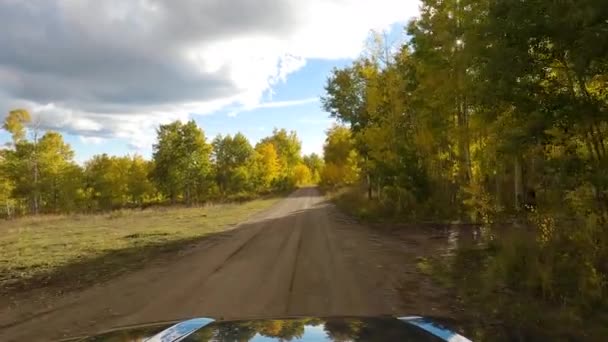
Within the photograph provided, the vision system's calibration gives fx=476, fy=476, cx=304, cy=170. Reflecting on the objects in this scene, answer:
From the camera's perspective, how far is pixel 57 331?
6.80 metres

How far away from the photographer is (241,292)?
8789 millimetres

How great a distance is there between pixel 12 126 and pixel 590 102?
57261 millimetres

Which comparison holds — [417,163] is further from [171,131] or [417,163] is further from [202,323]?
[171,131]

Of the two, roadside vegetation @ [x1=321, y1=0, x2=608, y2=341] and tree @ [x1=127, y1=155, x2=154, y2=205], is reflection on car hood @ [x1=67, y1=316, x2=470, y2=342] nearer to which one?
roadside vegetation @ [x1=321, y1=0, x2=608, y2=341]

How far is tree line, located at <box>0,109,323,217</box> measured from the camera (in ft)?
182

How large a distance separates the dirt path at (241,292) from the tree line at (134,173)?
147 feet

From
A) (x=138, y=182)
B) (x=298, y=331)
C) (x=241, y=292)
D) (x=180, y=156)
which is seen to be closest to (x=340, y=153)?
(x=180, y=156)

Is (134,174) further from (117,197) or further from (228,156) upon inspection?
(228,156)

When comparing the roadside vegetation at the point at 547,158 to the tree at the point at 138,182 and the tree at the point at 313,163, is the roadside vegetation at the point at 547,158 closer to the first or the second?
the tree at the point at 138,182

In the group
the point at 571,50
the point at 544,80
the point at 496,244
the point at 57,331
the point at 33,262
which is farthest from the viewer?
the point at 33,262

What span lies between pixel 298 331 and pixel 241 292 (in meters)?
6.32

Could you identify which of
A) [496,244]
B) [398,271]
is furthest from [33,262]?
[496,244]

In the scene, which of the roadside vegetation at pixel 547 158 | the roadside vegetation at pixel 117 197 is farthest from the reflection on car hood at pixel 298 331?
the roadside vegetation at pixel 117 197

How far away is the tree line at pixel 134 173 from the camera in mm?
55438
